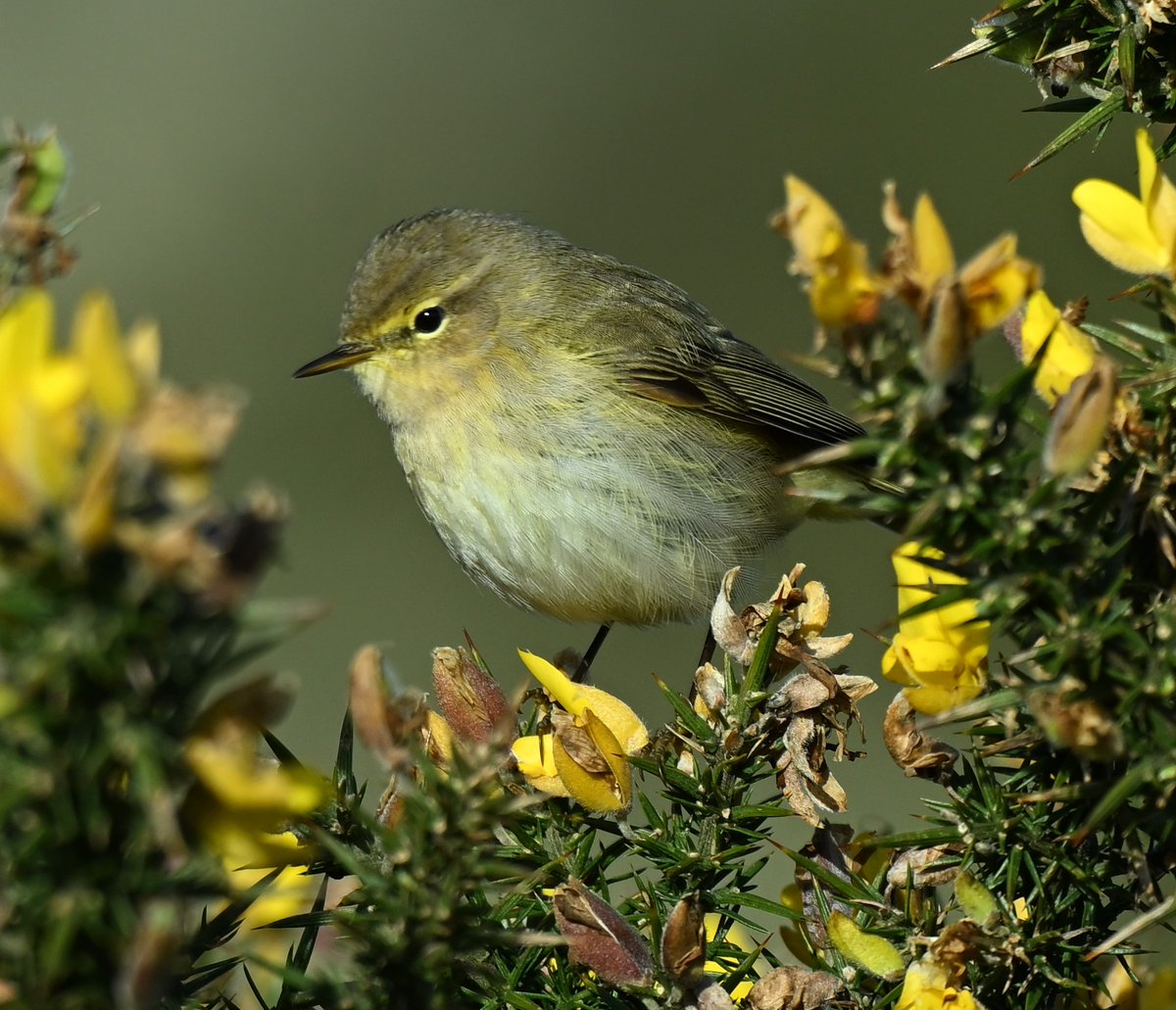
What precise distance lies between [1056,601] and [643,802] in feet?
2.88

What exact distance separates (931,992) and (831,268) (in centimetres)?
92

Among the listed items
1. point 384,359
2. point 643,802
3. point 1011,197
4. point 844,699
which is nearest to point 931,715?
point 844,699

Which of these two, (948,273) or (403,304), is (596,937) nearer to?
(948,273)

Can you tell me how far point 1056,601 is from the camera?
4.47 ft

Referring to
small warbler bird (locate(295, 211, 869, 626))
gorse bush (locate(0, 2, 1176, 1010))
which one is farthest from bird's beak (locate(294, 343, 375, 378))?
gorse bush (locate(0, 2, 1176, 1010))

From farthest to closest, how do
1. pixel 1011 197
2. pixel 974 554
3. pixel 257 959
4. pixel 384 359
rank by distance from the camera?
pixel 1011 197 → pixel 384 359 → pixel 974 554 → pixel 257 959

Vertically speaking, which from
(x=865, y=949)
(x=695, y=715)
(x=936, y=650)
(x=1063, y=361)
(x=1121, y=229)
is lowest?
(x=865, y=949)

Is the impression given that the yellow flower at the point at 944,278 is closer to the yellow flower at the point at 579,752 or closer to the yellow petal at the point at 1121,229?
the yellow petal at the point at 1121,229

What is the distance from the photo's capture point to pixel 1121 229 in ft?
5.11

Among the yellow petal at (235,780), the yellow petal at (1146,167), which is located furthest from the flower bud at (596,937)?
the yellow petal at (1146,167)

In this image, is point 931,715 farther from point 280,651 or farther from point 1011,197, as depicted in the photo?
point 1011,197

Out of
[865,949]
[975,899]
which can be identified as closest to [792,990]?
[865,949]

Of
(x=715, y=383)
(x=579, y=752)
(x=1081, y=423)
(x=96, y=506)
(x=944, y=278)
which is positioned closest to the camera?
(x=96, y=506)

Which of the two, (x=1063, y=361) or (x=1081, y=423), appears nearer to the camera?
(x=1081, y=423)
